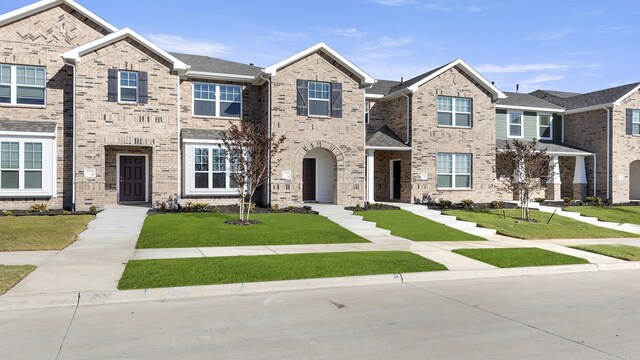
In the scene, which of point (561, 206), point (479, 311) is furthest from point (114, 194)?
point (561, 206)

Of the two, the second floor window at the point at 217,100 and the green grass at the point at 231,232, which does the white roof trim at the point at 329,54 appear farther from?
the green grass at the point at 231,232

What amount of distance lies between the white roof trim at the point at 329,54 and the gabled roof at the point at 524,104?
31.1 ft

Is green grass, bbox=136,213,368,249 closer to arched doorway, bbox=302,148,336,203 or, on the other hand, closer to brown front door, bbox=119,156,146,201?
brown front door, bbox=119,156,146,201

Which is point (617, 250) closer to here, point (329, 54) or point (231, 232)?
point (231, 232)

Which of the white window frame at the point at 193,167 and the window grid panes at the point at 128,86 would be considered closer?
the window grid panes at the point at 128,86

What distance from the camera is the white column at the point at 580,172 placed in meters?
29.7

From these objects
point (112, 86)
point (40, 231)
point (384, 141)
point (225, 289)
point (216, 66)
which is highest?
point (216, 66)

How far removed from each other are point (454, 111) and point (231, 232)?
591 inches

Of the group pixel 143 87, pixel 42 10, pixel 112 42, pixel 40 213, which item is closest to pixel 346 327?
pixel 40 213

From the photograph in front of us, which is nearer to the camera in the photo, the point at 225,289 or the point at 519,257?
the point at 225,289

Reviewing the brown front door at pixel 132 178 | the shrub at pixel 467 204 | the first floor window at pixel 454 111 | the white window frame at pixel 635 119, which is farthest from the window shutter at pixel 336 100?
the white window frame at pixel 635 119

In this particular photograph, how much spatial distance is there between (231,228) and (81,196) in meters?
7.13

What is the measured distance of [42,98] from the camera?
19859mm

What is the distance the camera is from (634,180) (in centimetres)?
3253
